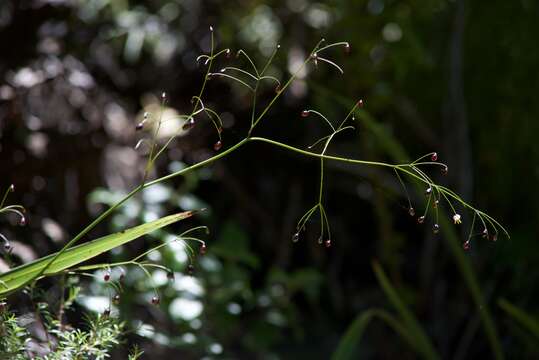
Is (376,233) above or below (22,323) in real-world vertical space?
below

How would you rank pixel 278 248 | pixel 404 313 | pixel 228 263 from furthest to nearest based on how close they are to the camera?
Result: pixel 278 248, pixel 228 263, pixel 404 313

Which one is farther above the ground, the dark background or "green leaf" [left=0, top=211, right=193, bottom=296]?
"green leaf" [left=0, top=211, right=193, bottom=296]

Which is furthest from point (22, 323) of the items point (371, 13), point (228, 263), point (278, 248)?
point (371, 13)

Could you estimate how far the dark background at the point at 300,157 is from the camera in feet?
6.37

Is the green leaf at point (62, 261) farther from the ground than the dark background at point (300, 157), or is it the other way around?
the green leaf at point (62, 261)

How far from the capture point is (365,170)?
213 cm

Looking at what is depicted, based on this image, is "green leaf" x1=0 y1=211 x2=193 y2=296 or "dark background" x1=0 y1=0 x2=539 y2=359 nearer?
"green leaf" x1=0 y1=211 x2=193 y2=296

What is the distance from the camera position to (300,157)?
2.28 metres

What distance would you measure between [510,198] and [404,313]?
0.63 meters

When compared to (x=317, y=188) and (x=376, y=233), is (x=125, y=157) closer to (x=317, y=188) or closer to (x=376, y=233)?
(x=317, y=188)

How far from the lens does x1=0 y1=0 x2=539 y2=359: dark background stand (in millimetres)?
1941

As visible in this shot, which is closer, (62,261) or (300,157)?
(62,261)

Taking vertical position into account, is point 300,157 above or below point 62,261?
below

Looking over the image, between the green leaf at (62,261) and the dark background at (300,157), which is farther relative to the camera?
the dark background at (300,157)
